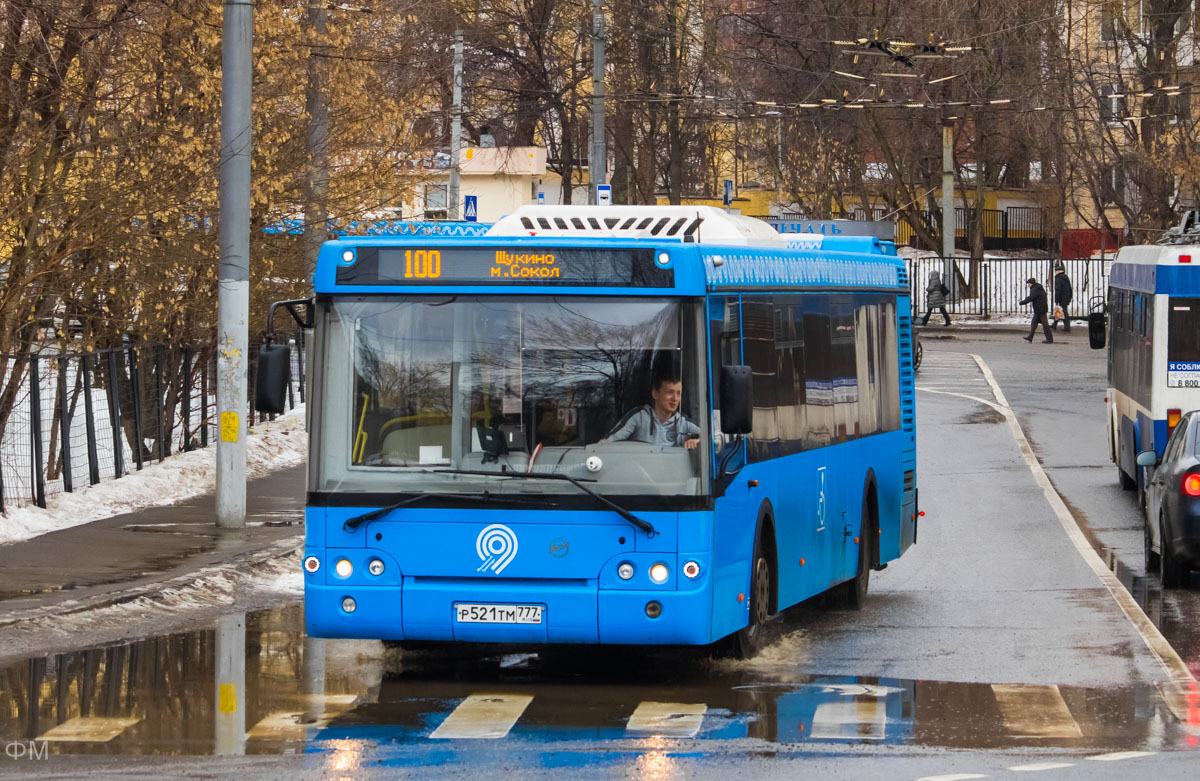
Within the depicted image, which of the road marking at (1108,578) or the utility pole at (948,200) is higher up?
the utility pole at (948,200)

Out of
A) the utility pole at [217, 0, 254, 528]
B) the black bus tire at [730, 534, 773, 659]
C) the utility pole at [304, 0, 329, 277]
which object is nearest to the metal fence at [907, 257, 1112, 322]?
the utility pole at [304, 0, 329, 277]

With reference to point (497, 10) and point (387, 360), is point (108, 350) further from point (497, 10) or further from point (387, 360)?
point (497, 10)

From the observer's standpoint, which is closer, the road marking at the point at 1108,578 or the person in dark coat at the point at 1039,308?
the road marking at the point at 1108,578

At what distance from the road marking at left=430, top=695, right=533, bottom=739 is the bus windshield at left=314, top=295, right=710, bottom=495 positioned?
3.60 ft

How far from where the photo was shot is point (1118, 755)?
27.9ft

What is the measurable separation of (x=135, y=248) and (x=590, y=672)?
9196 mm

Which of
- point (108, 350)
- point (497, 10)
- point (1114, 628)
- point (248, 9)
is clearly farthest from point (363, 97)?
point (497, 10)

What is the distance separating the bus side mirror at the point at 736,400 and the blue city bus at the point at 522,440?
0.6 inches

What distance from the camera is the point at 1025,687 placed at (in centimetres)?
1039

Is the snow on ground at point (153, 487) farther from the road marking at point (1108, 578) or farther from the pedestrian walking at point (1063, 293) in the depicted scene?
the pedestrian walking at point (1063, 293)

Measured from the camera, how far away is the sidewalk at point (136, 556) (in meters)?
13.0

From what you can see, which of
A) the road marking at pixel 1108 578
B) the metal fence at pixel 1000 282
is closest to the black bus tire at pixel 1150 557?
the road marking at pixel 1108 578

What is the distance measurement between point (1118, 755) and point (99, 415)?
47.3 feet

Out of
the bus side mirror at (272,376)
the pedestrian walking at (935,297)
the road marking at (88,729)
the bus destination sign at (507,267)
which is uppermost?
the pedestrian walking at (935,297)
